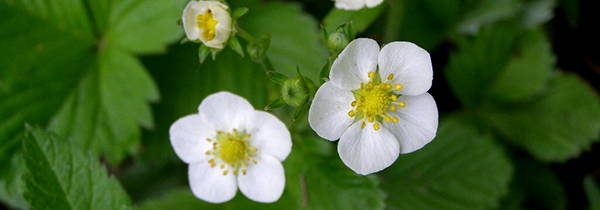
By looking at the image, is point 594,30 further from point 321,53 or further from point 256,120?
point 256,120

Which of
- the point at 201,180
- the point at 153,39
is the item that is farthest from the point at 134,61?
the point at 201,180

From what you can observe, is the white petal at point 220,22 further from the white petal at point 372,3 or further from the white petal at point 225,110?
the white petal at point 372,3

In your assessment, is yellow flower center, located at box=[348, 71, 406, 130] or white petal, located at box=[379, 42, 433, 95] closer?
white petal, located at box=[379, 42, 433, 95]

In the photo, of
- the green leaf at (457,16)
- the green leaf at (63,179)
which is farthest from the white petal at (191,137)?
the green leaf at (457,16)

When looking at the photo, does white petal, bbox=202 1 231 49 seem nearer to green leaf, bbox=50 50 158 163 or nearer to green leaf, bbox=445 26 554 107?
green leaf, bbox=50 50 158 163

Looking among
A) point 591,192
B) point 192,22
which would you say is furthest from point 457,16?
point 192,22

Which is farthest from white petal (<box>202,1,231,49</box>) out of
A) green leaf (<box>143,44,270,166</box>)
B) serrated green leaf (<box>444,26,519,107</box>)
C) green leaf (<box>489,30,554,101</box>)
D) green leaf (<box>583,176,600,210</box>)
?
green leaf (<box>583,176,600,210</box>)
